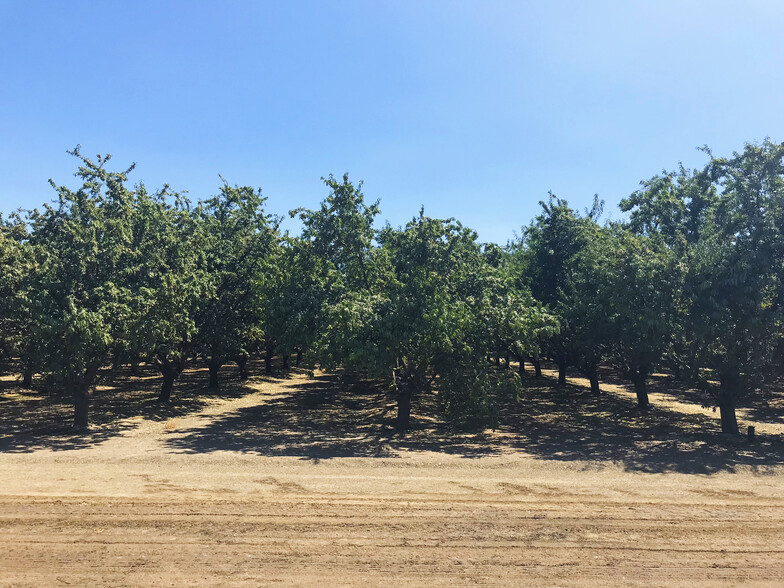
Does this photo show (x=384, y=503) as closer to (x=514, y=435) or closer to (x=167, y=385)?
(x=514, y=435)

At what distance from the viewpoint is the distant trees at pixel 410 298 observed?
1756cm

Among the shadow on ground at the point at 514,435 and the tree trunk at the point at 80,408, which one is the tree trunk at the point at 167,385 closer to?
the shadow on ground at the point at 514,435

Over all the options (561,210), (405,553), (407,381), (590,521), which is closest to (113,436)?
(407,381)

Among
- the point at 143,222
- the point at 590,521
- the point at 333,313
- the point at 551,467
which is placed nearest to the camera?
the point at 590,521

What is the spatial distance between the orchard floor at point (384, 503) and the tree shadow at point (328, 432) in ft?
0.54

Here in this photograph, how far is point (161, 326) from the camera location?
59.5 ft

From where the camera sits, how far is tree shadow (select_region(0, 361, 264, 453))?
17953 mm

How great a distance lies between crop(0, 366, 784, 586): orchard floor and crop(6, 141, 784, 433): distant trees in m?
2.89

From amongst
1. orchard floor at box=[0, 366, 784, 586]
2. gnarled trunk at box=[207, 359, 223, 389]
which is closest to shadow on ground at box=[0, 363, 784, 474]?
orchard floor at box=[0, 366, 784, 586]

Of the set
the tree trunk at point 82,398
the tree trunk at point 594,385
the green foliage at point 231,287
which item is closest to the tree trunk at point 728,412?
the tree trunk at point 594,385

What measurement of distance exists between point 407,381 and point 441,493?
8.10m

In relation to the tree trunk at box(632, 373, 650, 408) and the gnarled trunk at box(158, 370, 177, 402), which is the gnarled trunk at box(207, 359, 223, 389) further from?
the tree trunk at box(632, 373, 650, 408)

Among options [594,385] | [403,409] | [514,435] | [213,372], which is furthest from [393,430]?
[594,385]

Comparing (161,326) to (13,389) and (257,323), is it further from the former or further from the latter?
(13,389)
